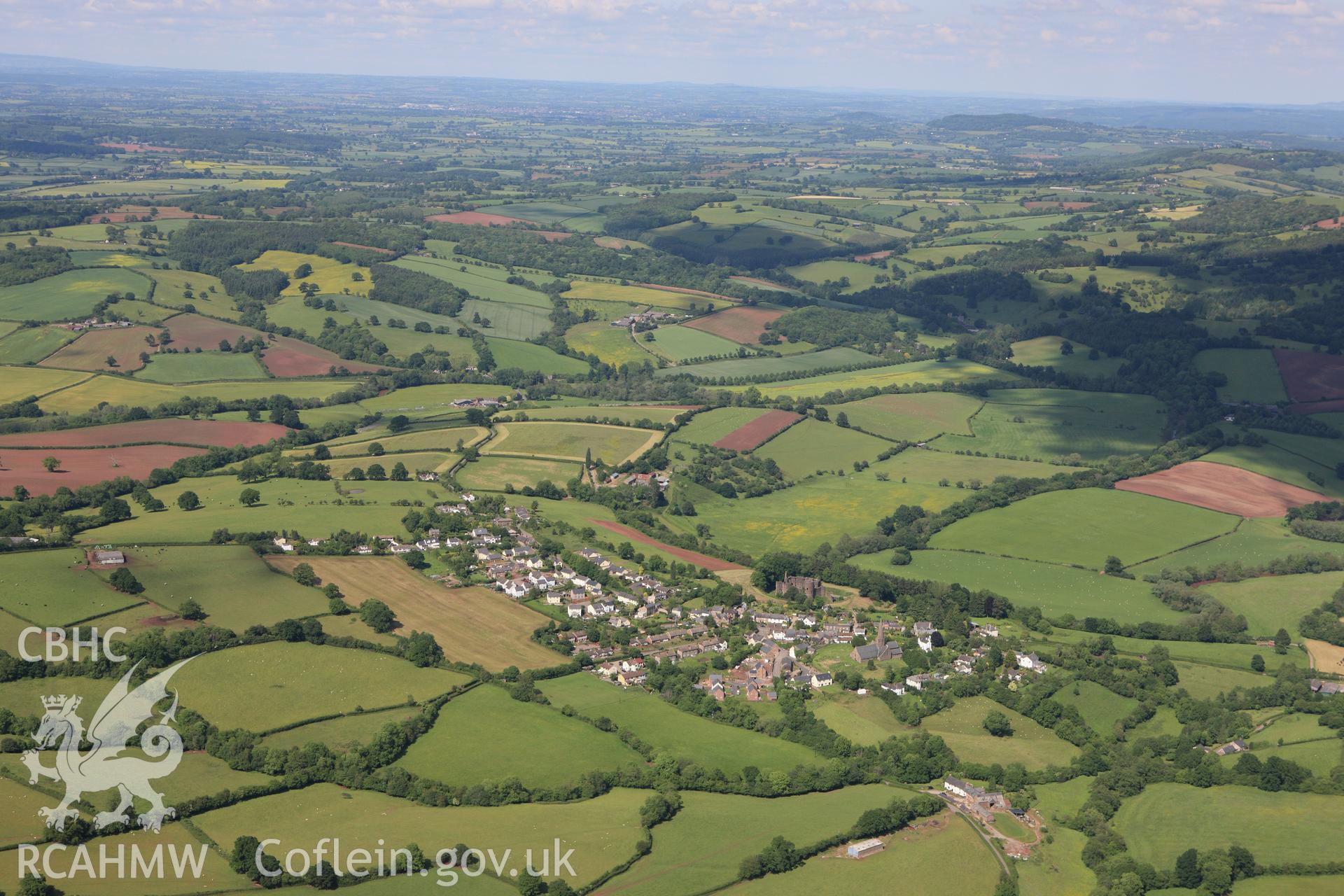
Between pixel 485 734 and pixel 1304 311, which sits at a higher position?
pixel 1304 311

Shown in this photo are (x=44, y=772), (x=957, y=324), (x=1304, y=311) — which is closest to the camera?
(x=44, y=772)

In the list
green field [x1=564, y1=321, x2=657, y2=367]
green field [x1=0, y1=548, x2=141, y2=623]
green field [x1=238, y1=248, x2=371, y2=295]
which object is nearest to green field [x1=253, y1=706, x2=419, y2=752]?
green field [x1=0, y1=548, x2=141, y2=623]

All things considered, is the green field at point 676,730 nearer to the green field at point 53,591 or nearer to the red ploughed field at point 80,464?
the green field at point 53,591

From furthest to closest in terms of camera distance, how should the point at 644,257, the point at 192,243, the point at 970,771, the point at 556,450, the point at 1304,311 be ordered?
the point at 644,257
the point at 192,243
the point at 1304,311
the point at 556,450
the point at 970,771

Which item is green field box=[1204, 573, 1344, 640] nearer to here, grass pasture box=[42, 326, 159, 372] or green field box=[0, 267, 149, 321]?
grass pasture box=[42, 326, 159, 372]

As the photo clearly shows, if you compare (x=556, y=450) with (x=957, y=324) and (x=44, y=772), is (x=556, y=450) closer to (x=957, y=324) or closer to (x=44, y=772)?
(x=44, y=772)

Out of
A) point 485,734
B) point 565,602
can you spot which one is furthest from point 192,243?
point 485,734

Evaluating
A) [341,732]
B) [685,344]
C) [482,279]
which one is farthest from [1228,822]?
[482,279]
